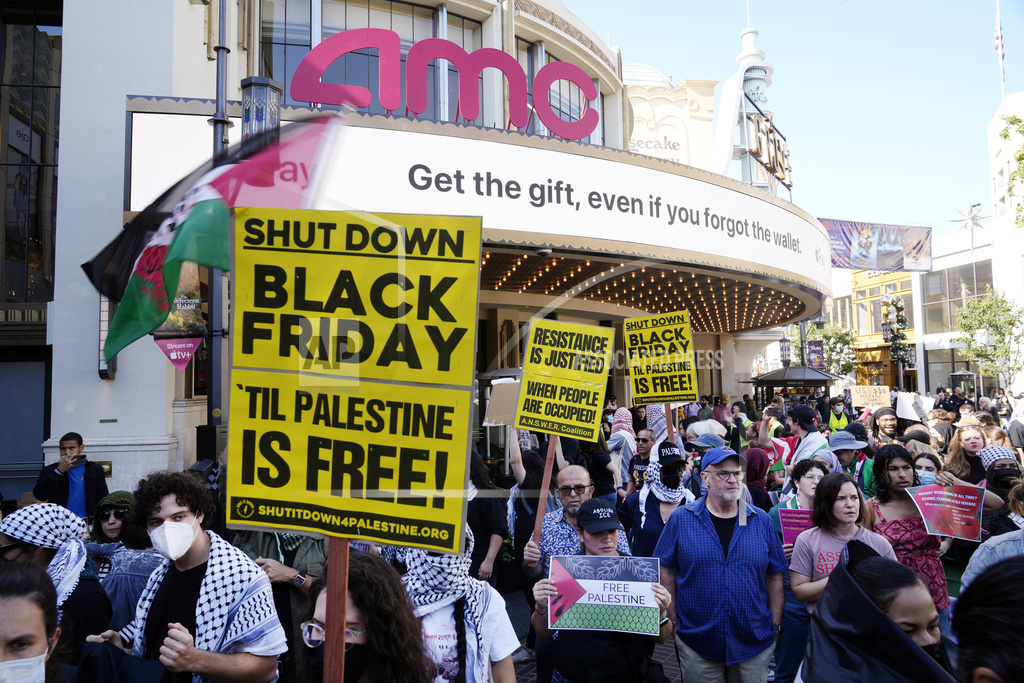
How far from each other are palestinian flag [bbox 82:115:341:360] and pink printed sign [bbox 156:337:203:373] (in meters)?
5.16

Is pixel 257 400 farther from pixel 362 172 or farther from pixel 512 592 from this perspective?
pixel 362 172

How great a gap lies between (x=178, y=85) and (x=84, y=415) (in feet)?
18.4

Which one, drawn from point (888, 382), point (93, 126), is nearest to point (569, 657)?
point (93, 126)

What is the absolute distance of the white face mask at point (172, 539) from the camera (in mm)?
3062

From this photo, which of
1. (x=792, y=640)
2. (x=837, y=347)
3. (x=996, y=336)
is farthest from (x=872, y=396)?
(x=837, y=347)

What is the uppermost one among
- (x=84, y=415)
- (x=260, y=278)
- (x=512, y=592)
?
(x=260, y=278)

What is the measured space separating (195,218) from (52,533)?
6.34 ft

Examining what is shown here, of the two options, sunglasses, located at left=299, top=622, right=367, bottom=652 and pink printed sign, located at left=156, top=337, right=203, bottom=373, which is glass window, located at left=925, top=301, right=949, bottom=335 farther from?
sunglasses, located at left=299, top=622, right=367, bottom=652

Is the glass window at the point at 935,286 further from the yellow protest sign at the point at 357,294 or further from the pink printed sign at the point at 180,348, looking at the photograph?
the yellow protest sign at the point at 357,294

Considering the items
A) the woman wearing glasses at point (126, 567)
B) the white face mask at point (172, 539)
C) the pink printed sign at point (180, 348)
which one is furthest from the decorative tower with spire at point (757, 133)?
the white face mask at point (172, 539)

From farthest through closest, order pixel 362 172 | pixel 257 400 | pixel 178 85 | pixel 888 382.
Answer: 1. pixel 888 382
2. pixel 178 85
3. pixel 362 172
4. pixel 257 400

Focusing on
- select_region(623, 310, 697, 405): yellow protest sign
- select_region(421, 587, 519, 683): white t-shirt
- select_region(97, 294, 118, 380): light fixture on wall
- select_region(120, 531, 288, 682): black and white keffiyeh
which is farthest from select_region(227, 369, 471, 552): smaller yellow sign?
select_region(97, 294, 118, 380): light fixture on wall

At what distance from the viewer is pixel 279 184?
3.87 metres

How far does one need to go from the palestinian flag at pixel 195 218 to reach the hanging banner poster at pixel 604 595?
2403 millimetres
